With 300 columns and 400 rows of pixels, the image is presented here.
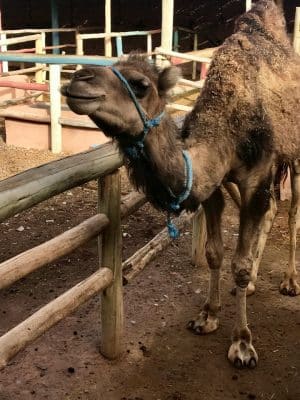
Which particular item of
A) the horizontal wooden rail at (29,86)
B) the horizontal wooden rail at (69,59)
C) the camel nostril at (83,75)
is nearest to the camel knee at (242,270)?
the camel nostril at (83,75)

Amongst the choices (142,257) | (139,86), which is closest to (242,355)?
(142,257)

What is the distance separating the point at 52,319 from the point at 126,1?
1642 centimetres

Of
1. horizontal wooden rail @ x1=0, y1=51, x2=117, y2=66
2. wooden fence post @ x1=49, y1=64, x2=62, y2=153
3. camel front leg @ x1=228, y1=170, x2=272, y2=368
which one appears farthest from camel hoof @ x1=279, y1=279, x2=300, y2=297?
wooden fence post @ x1=49, y1=64, x2=62, y2=153

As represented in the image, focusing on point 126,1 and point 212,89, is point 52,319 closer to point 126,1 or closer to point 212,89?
point 212,89

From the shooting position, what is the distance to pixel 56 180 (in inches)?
106

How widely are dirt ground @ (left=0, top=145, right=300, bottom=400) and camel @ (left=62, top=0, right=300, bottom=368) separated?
0.16m

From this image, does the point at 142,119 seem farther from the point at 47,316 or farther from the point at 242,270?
the point at 242,270

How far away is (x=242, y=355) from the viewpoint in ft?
11.7

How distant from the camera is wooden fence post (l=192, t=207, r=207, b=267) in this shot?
4.86m

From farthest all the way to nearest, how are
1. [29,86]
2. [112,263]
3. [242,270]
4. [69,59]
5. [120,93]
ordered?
[29,86]
[69,59]
[242,270]
[112,263]
[120,93]

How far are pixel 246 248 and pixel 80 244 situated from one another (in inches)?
42.0

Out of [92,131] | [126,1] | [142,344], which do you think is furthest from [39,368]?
[126,1]

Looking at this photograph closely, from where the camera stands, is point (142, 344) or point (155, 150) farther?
point (142, 344)

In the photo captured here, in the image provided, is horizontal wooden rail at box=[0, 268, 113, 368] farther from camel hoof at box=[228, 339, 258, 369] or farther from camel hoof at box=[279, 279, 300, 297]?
camel hoof at box=[279, 279, 300, 297]
